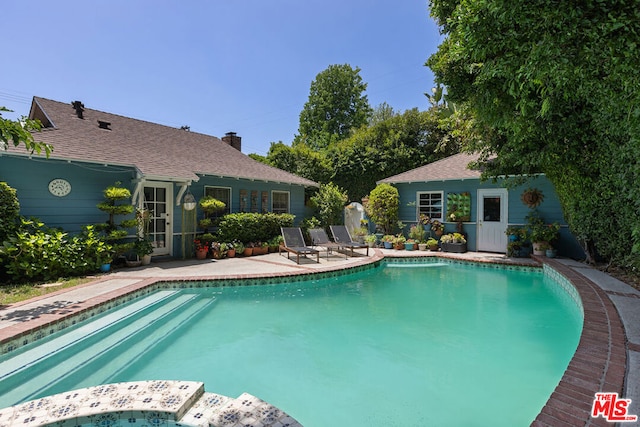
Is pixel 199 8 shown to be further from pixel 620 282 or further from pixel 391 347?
pixel 620 282

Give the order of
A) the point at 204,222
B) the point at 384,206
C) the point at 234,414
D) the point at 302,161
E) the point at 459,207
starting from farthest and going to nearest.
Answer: the point at 302,161 → the point at 384,206 → the point at 459,207 → the point at 204,222 → the point at 234,414

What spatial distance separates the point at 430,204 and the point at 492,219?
2659 mm

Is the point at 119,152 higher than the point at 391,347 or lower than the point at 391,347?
higher

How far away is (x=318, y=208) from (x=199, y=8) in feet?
32.2

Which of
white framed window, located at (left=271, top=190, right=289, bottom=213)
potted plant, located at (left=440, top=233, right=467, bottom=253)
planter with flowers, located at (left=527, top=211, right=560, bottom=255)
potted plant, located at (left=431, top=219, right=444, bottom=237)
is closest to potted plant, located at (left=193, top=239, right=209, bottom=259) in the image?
white framed window, located at (left=271, top=190, right=289, bottom=213)

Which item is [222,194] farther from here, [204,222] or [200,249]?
[200,249]

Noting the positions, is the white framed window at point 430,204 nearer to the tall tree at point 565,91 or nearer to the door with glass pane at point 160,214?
the tall tree at point 565,91

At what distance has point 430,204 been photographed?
14672 mm

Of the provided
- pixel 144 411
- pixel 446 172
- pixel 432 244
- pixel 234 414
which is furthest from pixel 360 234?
pixel 144 411

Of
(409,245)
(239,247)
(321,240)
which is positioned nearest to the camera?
(239,247)

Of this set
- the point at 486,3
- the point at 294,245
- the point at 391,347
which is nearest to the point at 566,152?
the point at 486,3

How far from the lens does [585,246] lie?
9.39m

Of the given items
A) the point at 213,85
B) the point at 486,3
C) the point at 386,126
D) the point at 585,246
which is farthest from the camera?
the point at 386,126

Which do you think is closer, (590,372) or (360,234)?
(590,372)
